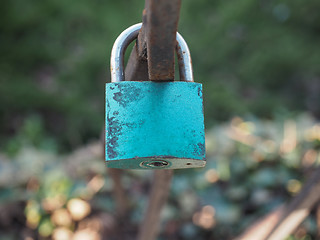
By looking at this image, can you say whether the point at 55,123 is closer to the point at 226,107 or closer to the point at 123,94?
the point at 226,107

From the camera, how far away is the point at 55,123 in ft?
10.6

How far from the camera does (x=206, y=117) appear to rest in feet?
10.9

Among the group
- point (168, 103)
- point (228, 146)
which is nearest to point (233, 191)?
point (228, 146)

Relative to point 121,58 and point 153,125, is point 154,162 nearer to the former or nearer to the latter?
point 153,125

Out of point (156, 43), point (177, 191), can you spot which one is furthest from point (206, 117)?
point (156, 43)

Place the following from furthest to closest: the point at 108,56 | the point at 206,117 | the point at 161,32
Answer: the point at 108,56, the point at 206,117, the point at 161,32

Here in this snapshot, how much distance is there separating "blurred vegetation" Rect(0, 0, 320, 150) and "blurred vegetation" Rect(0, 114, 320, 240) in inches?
46.9

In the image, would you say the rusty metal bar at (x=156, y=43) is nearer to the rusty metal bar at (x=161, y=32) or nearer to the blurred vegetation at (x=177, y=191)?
the rusty metal bar at (x=161, y=32)

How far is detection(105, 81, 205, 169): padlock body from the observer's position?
2.33 feet

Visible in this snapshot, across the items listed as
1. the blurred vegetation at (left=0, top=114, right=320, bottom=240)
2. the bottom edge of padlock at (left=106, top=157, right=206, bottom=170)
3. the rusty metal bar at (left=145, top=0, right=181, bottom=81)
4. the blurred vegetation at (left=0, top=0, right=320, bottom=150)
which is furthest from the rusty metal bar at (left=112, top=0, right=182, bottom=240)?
the blurred vegetation at (left=0, top=0, right=320, bottom=150)

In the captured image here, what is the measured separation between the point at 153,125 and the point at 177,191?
4.11ft

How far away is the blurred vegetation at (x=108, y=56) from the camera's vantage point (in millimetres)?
3266

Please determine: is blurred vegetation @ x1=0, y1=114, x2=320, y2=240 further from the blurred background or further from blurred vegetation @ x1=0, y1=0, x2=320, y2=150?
blurred vegetation @ x1=0, y1=0, x2=320, y2=150

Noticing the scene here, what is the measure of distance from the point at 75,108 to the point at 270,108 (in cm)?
175
